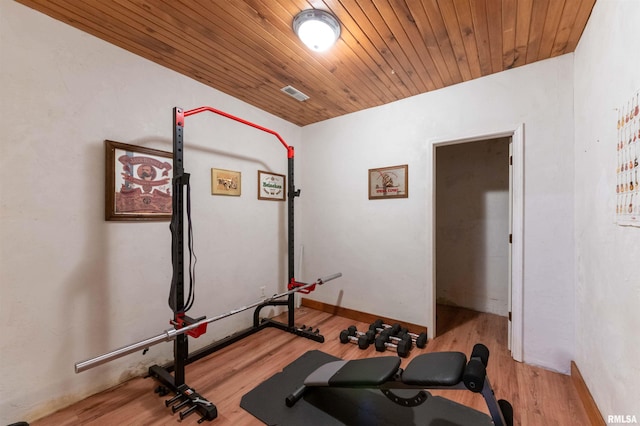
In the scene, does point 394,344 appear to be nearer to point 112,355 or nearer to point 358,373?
point 358,373

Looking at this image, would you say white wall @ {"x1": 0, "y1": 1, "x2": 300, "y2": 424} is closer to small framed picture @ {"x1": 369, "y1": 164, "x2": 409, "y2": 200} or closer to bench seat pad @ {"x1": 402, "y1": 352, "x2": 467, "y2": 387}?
small framed picture @ {"x1": 369, "y1": 164, "x2": 409, "y2": 200}

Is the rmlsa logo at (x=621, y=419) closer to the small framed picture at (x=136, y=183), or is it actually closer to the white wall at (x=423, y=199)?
the white wall at (x=423, y=199)

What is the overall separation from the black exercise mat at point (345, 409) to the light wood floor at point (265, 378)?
0.10 metres

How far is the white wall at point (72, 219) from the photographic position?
1625mm

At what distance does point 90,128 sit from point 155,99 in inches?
22.7

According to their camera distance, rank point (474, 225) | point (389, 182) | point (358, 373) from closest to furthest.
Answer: point (358, 373), point (389, 182), point (474, 225)

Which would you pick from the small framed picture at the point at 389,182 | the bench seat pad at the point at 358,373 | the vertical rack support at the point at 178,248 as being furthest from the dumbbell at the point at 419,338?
the vertical rack support at the point at 178,248

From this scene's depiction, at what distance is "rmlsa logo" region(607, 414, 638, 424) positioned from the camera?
1.15 metres

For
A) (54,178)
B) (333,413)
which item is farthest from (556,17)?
(54,178)

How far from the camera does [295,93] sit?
2805 mm

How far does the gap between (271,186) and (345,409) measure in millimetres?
2462

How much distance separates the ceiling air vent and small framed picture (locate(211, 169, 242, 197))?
1.05 m

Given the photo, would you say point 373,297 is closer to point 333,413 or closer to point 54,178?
point 333,413

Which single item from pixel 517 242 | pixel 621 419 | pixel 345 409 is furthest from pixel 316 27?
pixel 621 419
